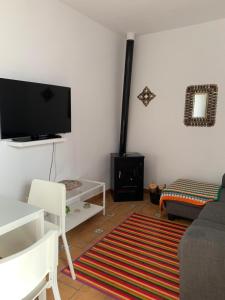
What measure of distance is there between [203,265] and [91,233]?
1452 millimetres

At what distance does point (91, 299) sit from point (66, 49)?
8.34 ft

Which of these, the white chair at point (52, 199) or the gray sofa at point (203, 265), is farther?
the white chair at point (52, 199)

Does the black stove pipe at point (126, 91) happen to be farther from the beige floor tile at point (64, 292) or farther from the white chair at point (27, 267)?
the white chair at point (27, 267)

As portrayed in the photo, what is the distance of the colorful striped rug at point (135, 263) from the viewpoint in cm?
182

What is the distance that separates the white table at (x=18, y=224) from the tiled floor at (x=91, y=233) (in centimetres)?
49

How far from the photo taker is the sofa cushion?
82.1 inches

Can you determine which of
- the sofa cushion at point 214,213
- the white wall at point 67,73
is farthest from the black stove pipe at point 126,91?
the sofa cushion at point 214,213

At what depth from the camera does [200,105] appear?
3.35m

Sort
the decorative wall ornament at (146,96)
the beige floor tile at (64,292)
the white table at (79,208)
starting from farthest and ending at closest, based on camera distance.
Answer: the decorative wall ornament at (146,96) → the white table at (79,208) → the beige floor tile at (64,292)

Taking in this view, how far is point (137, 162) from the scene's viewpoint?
11.6ft

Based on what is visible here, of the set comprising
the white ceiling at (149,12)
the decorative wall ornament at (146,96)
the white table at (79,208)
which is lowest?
the white table at (79,208)

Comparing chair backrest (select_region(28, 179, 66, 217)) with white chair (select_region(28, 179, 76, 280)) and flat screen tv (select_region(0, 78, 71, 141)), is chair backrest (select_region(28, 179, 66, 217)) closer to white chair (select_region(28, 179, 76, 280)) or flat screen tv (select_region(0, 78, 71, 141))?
white chair (select_region(28, 179, 76, 280))

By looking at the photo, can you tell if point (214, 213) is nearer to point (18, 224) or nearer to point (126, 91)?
point (18, 224)

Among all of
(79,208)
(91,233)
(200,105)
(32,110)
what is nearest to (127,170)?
(79,208)
